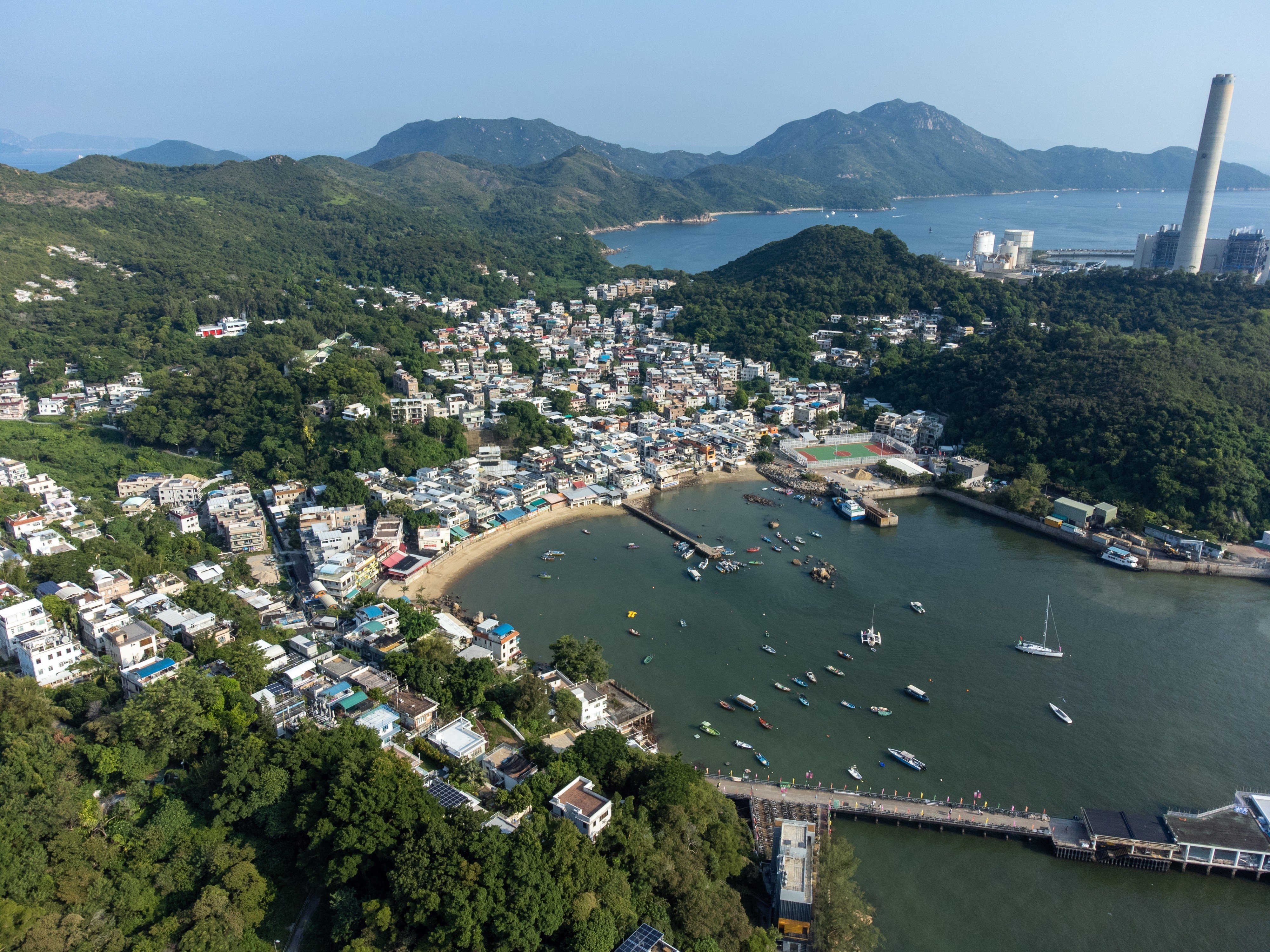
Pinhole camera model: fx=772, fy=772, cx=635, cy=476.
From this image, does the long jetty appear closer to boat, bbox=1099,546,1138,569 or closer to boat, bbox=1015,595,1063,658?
boat, bbox=1015,595,1063,658

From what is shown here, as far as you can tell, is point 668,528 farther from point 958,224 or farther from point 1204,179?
point 958,224

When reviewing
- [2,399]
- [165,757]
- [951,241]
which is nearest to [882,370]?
[165,757]

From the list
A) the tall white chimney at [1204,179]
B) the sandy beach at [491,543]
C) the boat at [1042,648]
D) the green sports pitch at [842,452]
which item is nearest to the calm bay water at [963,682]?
the boat at [1042,648]

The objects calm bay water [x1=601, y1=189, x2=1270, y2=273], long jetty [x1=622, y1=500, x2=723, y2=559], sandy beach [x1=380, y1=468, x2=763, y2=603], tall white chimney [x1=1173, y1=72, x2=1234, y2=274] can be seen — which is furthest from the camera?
calm bay water [x1=601, y1=189, x2=1270, y2=273]

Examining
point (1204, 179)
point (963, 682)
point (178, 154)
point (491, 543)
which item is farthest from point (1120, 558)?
point (178, 154)

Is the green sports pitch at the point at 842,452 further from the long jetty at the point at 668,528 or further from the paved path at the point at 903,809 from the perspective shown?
the paved path at the point at 903,809

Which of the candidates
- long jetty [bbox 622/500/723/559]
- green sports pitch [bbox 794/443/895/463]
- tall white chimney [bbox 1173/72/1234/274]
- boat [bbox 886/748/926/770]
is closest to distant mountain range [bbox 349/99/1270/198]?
tall white chimney [bbox 1173/72/1234/274]
